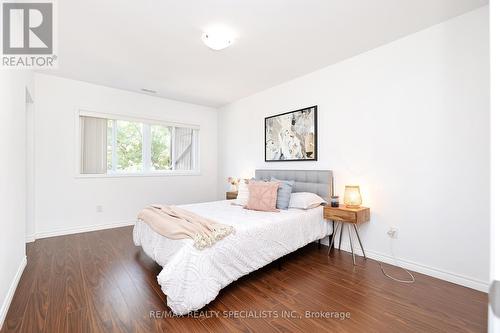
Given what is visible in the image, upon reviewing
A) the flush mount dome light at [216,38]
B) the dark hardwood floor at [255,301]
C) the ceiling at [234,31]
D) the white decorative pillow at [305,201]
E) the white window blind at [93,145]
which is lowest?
the dark hardwood floor at [255,301]

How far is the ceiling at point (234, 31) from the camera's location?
2.03m

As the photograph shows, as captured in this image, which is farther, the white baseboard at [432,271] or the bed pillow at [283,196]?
the bed pillow at [283,196]

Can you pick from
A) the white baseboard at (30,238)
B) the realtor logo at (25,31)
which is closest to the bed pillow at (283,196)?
the realtor logo at (25,31)

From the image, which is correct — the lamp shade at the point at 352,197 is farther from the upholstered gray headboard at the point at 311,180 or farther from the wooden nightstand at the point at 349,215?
the upholstered gray headboard at the point at 311,180

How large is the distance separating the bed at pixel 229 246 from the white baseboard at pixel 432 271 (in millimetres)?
630

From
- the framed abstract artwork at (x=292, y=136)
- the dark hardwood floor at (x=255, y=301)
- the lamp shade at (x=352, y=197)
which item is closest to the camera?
the dark hardwood floor at (x=255, y=301)

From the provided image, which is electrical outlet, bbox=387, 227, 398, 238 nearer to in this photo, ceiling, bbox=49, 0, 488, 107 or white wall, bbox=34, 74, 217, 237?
ceiling, bbox=49, 0, 488, 107

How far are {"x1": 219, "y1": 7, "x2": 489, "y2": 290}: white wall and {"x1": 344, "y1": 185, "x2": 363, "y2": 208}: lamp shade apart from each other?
0.17 m

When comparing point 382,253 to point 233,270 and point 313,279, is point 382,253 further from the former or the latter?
point 233,270

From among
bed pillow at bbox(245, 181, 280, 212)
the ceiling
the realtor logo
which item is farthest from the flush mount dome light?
bed pillow at bbox(245, 181, 280, 212)

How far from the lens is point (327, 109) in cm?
327

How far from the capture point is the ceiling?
203 centimetres

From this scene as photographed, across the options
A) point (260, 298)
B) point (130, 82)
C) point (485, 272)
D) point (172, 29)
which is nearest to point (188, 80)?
point (130, 82)

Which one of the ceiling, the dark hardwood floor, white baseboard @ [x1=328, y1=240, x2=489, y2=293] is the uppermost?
the ceiling
